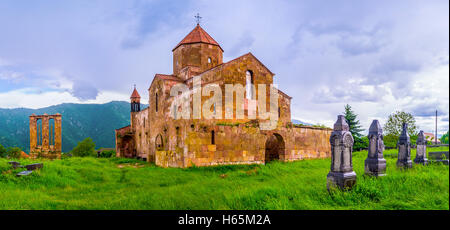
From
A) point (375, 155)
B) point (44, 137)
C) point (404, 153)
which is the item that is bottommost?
point (44, 137)

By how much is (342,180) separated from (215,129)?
8404 millimetres

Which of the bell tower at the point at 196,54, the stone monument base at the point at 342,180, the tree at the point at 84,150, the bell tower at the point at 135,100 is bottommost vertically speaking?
the tree at the point at 84,150

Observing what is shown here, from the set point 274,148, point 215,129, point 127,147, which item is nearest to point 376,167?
point 215,129

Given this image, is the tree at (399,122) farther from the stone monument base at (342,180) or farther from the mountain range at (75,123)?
the mountain range at (75,123)

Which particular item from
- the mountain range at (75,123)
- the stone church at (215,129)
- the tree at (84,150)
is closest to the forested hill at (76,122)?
the mountain range at (75,123)

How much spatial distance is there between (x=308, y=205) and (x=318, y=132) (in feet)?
48.6

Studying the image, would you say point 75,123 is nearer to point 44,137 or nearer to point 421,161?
point 44,137

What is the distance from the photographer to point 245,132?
14.0 metres

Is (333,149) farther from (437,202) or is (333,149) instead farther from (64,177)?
(64,177)

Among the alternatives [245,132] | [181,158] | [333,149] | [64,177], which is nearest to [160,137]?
[181,158]

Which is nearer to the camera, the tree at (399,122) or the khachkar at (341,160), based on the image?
the khachkar at (341,160)

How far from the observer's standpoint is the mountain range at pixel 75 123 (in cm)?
7762

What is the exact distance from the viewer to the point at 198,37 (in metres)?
19.7
